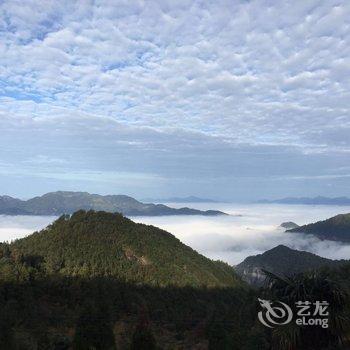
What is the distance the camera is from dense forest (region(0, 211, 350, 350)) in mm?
34031

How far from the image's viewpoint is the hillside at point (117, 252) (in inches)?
4572

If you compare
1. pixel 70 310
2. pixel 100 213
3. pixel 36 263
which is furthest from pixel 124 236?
pixel 70 310

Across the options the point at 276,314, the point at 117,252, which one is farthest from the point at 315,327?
the point at 117,252

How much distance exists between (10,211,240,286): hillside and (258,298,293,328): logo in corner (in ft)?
294

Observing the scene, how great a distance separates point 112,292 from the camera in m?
96.4

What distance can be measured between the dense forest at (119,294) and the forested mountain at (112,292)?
15cm

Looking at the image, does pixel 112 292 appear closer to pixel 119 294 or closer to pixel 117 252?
pixel 119 294

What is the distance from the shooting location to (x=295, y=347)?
18234mm

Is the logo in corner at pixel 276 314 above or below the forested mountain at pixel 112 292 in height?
above

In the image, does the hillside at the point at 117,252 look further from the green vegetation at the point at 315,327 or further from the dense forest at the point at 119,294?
the green vegetation at the point at 315,327

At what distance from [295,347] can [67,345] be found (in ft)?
84.8

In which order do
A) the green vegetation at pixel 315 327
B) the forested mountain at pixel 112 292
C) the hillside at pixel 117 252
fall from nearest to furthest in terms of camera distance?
the green vegetation at pixel 315 327
the forested mountain at pixel 112 292
the hillside at pixel 117 252

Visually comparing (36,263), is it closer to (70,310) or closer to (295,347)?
(70,310)

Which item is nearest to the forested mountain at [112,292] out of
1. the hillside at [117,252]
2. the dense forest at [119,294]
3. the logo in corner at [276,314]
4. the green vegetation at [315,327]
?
the dense forest at [119,294]
